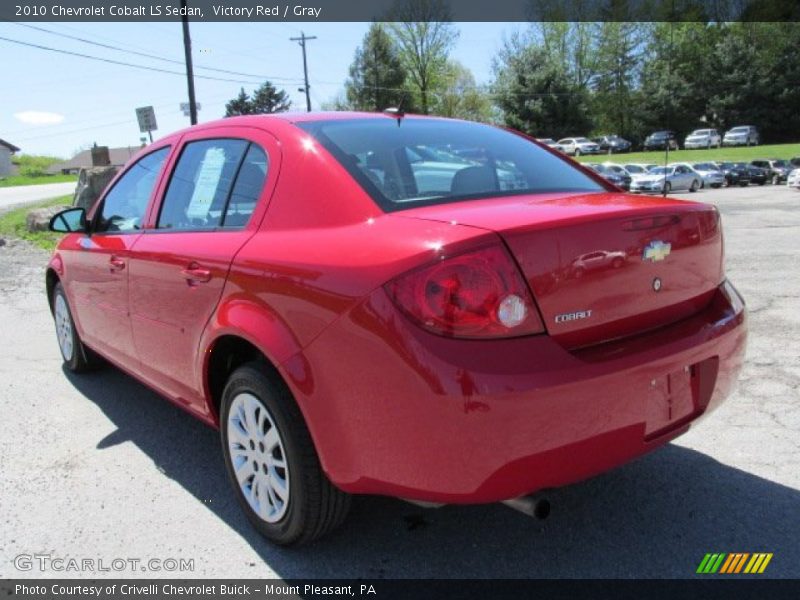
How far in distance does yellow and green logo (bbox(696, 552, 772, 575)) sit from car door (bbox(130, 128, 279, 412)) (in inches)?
84.4

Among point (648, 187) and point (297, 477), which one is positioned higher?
point (297, 477)

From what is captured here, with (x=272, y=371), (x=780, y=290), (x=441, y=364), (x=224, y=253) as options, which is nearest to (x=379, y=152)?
(x=224, y=253)

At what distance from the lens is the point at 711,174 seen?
37094 mm

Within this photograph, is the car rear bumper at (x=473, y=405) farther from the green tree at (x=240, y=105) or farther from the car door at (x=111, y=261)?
the green tree at (x=240, y=105)

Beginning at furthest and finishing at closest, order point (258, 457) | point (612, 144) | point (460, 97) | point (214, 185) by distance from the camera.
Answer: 1. point (460, 97)
2. point (612, 144)
3. point (214, 185)
4. point (258, 457)

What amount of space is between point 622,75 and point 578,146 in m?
20.6

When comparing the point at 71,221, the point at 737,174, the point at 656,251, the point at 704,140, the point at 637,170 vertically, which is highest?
the point at 704,140

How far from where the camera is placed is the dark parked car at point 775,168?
39.5m

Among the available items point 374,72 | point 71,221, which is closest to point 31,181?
point 374,72

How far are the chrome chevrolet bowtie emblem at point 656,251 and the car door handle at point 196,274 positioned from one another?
5.65 ft

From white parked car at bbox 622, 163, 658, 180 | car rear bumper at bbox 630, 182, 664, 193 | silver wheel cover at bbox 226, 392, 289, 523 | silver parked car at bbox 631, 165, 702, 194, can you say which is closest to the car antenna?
silver wheel cover at bbox 226, 392, 289, 523

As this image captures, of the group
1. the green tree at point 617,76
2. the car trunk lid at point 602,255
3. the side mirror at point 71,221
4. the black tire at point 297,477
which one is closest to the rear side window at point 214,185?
the black tire at point 297,477

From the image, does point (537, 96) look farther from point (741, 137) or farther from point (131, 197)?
point (131, 197)

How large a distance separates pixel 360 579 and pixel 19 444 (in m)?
2.44
